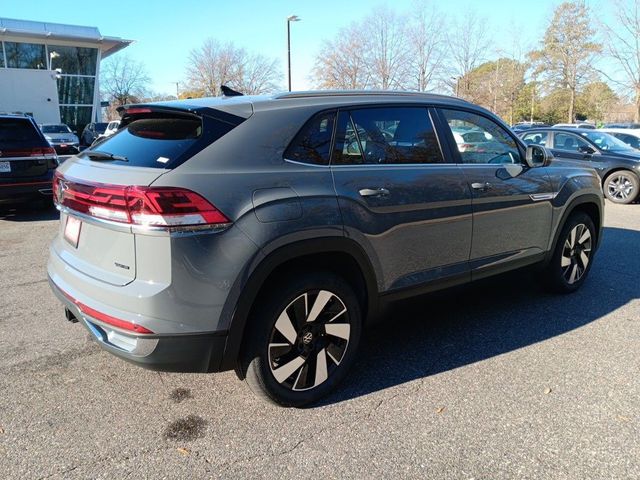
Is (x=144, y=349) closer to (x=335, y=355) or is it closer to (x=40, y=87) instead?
(x=335, y=355)

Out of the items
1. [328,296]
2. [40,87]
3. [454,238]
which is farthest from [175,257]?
[40,87]

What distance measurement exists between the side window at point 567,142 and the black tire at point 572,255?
297 inches

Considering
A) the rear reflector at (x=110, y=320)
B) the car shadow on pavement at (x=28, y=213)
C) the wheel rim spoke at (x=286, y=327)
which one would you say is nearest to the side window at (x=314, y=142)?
the wheel rim spoke at (x=286, y=327)

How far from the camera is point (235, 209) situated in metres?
2.54

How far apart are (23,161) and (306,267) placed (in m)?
7.06

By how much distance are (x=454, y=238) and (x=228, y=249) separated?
69.5 inches

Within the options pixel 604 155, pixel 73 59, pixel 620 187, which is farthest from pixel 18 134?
pixel 73 59

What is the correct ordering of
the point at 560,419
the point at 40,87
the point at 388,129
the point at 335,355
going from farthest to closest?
the point at 40,87
the point at 388,129
the point at 335,355
the point at 560,419

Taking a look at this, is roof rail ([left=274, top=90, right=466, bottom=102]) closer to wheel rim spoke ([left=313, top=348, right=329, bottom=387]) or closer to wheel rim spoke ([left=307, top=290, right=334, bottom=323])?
wheel rim spoke ([left=307, top=290, right=334, bottom=323])

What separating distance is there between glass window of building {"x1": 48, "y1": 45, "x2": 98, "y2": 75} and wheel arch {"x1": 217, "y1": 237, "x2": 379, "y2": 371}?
147 ft

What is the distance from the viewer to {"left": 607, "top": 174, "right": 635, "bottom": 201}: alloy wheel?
1123 centimetres

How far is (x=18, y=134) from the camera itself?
26.7ft

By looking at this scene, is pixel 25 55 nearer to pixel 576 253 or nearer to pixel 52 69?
pixel 52 69

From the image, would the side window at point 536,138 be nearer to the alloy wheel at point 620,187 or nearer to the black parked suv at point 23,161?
the alloy wheel at point 620,187
